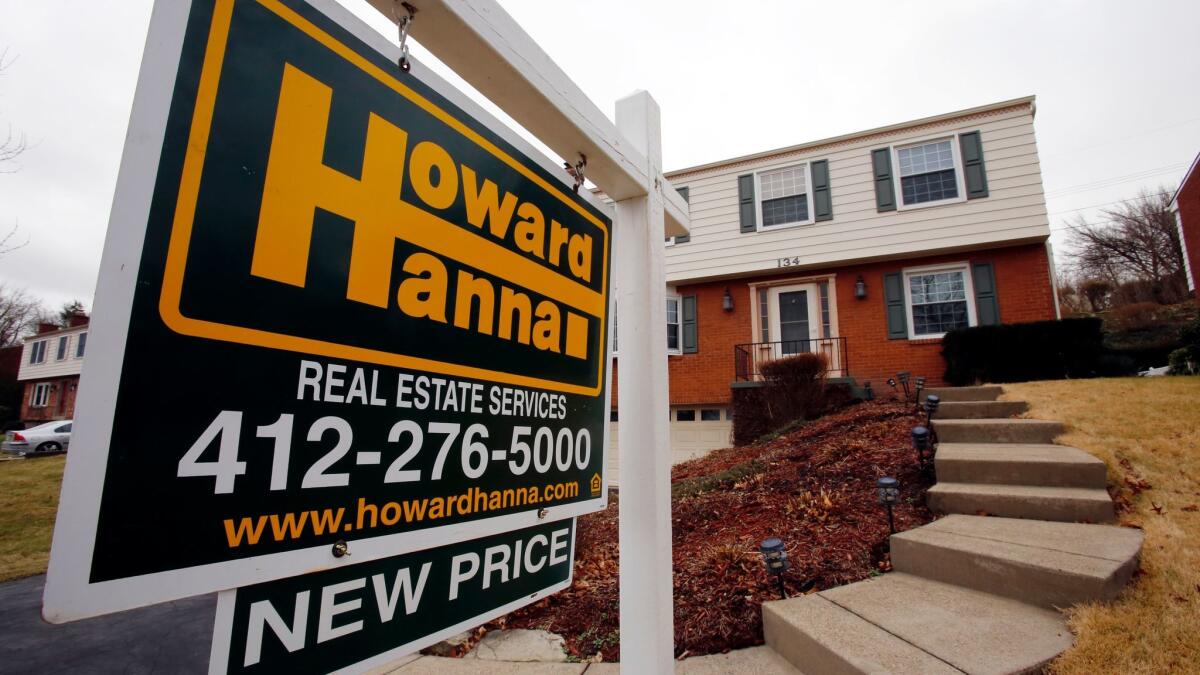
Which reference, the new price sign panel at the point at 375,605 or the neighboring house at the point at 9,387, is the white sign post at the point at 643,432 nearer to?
the new price sign panel at the point at 375,605

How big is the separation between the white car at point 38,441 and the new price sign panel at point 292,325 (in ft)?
77.7

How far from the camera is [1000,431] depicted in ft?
15.8

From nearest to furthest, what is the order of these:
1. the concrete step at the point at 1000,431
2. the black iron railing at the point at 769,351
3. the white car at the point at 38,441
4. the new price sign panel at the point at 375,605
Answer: the new price sign panel at the point at 375,605, the concrete step at the point at 1000,431, the black iron railing at the point at 769,351, the white car at the point at 38,441

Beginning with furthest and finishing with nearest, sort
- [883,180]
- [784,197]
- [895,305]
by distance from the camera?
[784,197]
[883,180]
[895,305]

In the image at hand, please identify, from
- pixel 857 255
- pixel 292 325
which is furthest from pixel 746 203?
pixel 292 325

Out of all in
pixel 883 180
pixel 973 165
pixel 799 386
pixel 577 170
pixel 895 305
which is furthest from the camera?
pixel 883 180

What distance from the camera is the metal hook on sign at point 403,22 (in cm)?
99

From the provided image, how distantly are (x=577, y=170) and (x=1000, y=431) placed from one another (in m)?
5.19

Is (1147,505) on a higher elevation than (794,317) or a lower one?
lower

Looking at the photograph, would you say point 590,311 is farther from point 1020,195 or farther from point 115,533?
point 1020,195

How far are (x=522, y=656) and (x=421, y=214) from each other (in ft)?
9.69

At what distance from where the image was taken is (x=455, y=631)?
1.06 m

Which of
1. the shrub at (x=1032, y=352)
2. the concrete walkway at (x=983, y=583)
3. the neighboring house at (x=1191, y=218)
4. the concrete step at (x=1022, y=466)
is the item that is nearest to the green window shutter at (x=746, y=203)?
the shrub at (x=1032, y=352)

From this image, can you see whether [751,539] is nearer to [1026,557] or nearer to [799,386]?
[1026,557]
